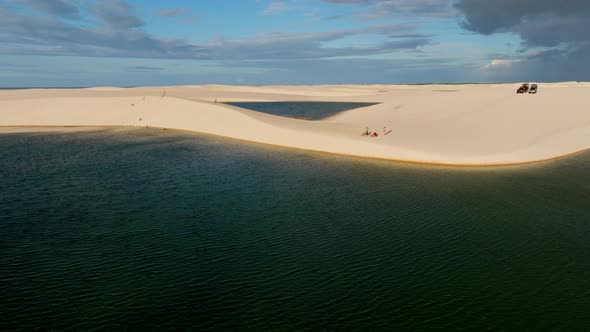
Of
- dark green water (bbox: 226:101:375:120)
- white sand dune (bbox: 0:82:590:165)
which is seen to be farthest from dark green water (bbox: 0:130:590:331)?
dark green water (bbox: 226:101:375:120)

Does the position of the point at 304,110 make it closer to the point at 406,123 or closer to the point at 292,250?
the point at 406,123

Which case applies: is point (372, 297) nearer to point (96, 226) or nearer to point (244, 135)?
point (96, 226)

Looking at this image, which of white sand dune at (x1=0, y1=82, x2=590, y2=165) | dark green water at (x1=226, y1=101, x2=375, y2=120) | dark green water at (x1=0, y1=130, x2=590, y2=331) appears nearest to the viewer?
dark green water at (x1=0, y1=130, x2=590, y2=331)

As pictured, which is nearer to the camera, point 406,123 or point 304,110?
point 406,123

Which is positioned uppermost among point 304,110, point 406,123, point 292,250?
point 304,110

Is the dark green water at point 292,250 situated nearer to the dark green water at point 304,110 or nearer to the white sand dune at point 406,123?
the white sand dune at point 406,123

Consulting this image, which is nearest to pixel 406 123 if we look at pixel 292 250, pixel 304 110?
pixel 304 110

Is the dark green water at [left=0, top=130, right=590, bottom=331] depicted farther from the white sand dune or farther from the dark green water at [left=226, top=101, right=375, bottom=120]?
the dark green water at [left=226, top=101, right=375, bottom=120]
